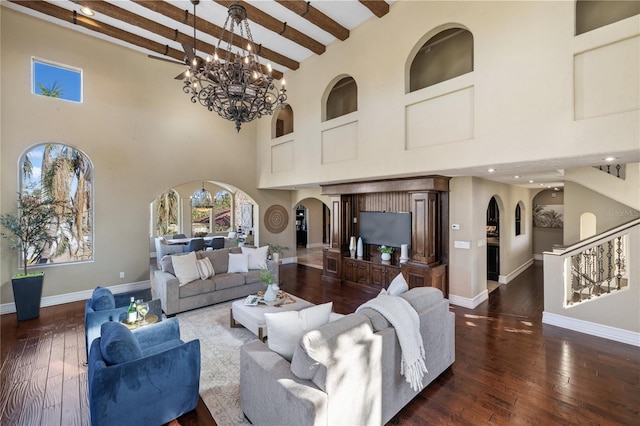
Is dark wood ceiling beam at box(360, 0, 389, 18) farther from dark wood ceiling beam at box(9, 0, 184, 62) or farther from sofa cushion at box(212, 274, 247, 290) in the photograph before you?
sofa cushion at box(212, 274, 247, 290)

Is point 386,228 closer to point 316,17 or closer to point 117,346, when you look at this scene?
point 316,17

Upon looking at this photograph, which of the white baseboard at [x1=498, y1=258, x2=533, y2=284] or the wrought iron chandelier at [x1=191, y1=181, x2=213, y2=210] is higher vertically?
the wrought iron chandelier at [x1=191, y1=181, x2=213, y2=210]

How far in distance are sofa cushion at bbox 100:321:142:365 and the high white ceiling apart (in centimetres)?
445

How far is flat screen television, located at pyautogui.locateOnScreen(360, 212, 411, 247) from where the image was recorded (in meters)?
5.82

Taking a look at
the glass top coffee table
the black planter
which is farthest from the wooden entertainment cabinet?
the black planter

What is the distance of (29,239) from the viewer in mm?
4738

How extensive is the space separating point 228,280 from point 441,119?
15.0ft

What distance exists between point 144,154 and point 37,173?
70.8 inches

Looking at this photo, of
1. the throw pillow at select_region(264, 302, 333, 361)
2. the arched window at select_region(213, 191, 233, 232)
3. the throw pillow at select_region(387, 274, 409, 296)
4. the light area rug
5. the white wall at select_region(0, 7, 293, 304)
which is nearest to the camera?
the throw pillow at select_region(264, 302, 333, 361)

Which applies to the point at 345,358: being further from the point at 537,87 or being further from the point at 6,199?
the point at 6,199

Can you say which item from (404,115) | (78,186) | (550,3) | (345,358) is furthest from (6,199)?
(550,3)

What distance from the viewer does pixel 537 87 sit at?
335 cm

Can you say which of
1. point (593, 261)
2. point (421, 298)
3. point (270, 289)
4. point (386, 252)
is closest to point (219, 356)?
point (270, 289)

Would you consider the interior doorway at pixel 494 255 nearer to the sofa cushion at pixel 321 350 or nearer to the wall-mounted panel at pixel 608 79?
the wall-mounted panel at pixel 608 79
